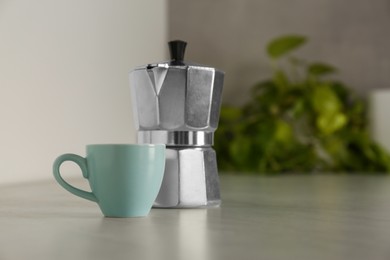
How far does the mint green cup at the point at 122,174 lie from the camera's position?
72cm

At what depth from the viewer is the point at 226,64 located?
7.53 ft

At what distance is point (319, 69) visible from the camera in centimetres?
Answer: 211

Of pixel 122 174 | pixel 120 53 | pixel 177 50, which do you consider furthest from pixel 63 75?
pixel 122 174

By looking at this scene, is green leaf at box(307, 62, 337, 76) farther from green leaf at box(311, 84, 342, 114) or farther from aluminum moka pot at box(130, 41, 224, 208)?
aluminum moka pot at box(130, 41, 224, 208)

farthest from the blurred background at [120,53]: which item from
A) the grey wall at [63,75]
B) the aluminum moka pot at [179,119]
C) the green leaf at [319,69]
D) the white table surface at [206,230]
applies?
the aluminum moka pot at [179,119]

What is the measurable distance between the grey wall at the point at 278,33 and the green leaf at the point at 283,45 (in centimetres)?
14

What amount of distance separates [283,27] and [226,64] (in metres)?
0.23

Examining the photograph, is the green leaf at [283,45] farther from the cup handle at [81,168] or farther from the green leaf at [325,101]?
the cup handle at [81,168]

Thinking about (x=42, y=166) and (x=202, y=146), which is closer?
(x=202, y=146)

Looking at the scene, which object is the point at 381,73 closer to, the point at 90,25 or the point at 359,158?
the point at 359,158

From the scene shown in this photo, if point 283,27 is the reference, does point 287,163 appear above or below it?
below

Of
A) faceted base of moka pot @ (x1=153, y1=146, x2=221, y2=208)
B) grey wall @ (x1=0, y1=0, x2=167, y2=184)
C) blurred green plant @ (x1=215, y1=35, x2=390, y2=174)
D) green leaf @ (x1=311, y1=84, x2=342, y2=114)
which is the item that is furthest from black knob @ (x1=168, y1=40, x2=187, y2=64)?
Answer: green leaf @ (x1=311, y1=84, x2=342, y2=114)

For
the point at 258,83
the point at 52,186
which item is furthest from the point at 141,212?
the point at 258,83

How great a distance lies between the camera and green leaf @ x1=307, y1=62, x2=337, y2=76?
6.90 feet
